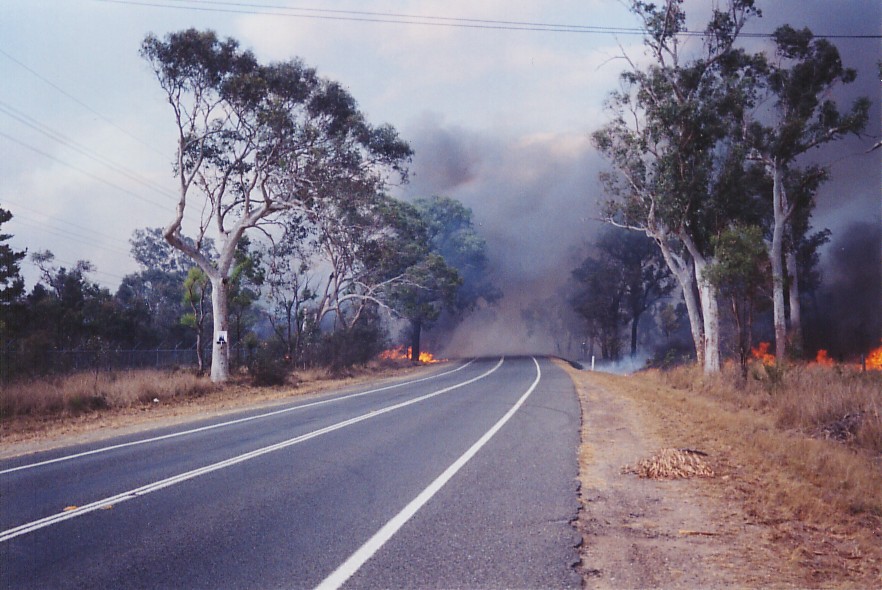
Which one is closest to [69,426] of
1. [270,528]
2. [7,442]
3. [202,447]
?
[7,442]

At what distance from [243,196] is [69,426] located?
14.7 m

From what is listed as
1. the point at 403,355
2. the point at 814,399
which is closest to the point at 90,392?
the point at 814,399

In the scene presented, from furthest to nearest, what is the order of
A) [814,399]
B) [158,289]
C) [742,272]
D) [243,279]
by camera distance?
[158,289] < [243,279] < [742,272] < [814,399]

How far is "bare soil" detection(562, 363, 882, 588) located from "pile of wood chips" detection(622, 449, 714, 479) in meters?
0.14

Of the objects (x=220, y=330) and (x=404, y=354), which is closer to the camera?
(x=220, y=330)

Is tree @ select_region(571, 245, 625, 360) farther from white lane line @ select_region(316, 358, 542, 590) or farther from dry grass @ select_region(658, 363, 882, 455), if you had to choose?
white lane line @ select_region(316, 358, 542, 590)

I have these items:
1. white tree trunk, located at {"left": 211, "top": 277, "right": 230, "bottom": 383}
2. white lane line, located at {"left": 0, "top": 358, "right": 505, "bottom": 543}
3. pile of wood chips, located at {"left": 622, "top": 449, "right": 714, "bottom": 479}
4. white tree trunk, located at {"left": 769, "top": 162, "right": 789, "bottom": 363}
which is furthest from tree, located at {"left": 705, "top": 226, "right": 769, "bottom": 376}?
white tree trunk, located at {"left": 211, "top": 277, "right": 230, "bottom": 383}

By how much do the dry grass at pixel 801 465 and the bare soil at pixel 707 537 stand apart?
0.02 meters

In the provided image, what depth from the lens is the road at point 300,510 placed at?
556cm

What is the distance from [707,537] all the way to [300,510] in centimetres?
402

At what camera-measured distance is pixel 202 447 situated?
39.9 feet

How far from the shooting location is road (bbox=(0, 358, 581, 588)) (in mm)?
5559

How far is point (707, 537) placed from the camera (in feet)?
21.1

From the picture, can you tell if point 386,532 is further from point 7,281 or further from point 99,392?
point 7,281
